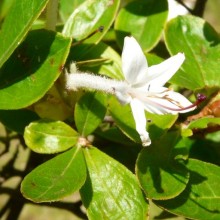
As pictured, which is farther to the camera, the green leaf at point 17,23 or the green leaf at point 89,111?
the green leaf at point 89,111

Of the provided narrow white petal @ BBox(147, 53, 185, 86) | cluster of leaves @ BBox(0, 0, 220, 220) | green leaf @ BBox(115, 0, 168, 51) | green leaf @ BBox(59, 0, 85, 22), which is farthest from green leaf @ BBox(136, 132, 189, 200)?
green leaf @ BBox(59, 0, 85, 22)

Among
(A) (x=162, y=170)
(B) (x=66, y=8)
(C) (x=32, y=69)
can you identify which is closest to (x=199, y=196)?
(A) (x=162, y=170)

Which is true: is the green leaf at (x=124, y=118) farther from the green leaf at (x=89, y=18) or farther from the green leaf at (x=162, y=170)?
the green leaf at (x=89, y=18)

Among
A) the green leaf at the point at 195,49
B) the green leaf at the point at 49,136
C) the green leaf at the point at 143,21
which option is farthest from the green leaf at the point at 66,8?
the green leaf at the point at 49,136

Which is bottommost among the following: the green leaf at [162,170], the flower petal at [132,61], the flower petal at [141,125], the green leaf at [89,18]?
the green leaf at [162,170]

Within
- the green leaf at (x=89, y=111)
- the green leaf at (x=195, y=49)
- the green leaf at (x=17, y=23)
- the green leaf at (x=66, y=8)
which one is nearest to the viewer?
the green leaf at (x=17, y=23)

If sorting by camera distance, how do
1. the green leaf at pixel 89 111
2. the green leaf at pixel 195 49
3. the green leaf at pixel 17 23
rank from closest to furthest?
A: the green leaf at pixel 17 23
the green leaf at pixel 89 111
the green leaf at pixel 195 49

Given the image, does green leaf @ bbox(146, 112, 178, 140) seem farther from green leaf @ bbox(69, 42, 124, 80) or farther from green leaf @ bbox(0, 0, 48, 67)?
green leaf @ bbox(0, 0, 48, 67)

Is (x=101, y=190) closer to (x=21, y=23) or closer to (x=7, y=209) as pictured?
(x=21, y=23)
